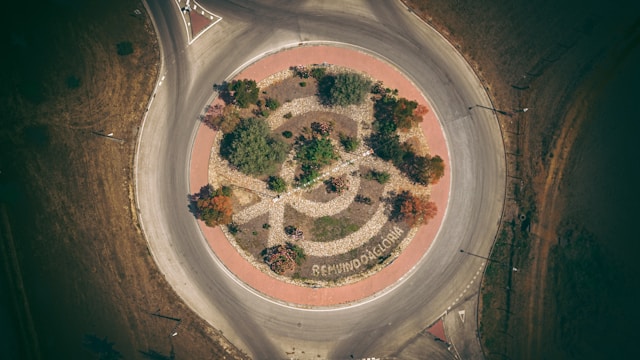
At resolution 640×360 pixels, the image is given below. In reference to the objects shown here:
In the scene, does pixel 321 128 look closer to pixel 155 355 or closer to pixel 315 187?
pixel 315 187

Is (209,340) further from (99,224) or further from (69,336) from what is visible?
(99,224)

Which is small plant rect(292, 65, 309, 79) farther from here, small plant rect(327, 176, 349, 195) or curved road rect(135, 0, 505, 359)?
small plant rect(327, 176, 349, 195)

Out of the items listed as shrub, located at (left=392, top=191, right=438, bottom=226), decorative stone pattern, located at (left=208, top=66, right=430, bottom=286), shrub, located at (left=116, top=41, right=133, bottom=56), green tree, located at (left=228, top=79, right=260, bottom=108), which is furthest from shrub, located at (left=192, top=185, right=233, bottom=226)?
shrub, located at (left=116, top=41, right=133, bottom=56)

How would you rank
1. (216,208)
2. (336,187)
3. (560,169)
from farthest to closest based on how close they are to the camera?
(560,169) → (336,187) → (216,208)

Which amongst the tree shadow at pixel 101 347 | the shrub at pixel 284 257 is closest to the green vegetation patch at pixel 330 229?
the shrub at pixel 284 257

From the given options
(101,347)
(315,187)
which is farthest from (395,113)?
(101,347)

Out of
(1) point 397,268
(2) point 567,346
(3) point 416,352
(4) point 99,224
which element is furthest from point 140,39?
(2) point 567,346
